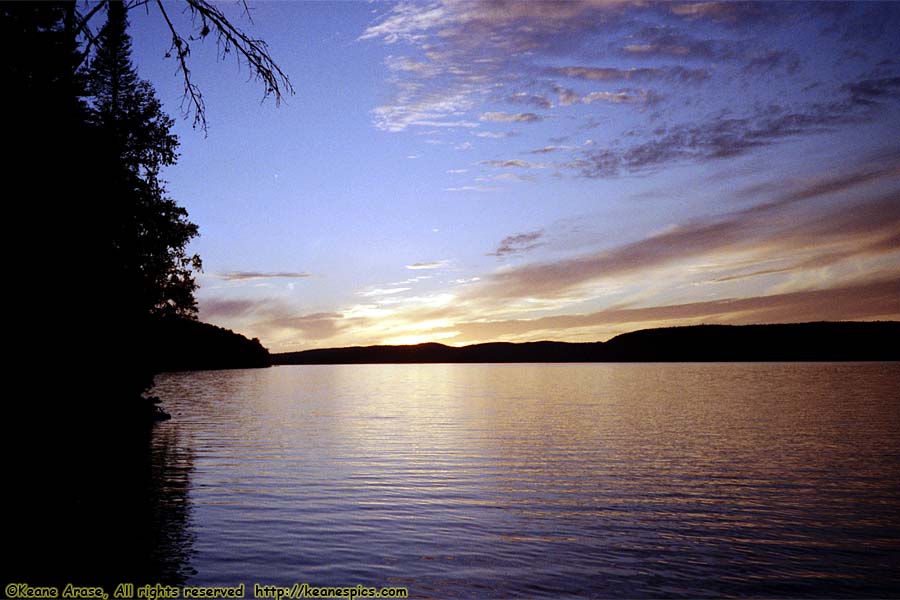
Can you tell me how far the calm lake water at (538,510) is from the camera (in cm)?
1247

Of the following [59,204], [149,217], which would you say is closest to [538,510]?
[59,204]

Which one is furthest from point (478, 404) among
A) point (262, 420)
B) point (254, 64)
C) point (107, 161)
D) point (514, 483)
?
point (254, 64)

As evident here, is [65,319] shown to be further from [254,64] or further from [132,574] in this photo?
[254,64]

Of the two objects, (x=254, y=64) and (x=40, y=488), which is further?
(x=40, y=488)

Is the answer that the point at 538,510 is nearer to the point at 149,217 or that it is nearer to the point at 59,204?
the point at 59,204

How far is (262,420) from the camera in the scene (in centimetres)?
4803

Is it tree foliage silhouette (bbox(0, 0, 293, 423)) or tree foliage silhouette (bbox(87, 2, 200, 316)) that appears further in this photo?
tree foliage silhouette (bbox(87, 2, 200, 316))

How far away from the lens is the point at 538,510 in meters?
18.3

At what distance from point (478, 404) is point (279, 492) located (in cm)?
4754

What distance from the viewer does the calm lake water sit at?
12469 mm

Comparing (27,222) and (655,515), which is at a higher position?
(27,222)

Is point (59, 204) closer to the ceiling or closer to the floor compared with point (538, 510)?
closer to the ceiling

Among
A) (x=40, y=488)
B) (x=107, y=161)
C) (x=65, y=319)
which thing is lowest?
(x=40, y=488)

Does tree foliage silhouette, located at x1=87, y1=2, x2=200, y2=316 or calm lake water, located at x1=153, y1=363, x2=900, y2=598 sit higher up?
tree foliage silhouette, located at x1=87, y1=2, x2=200, y2=316
